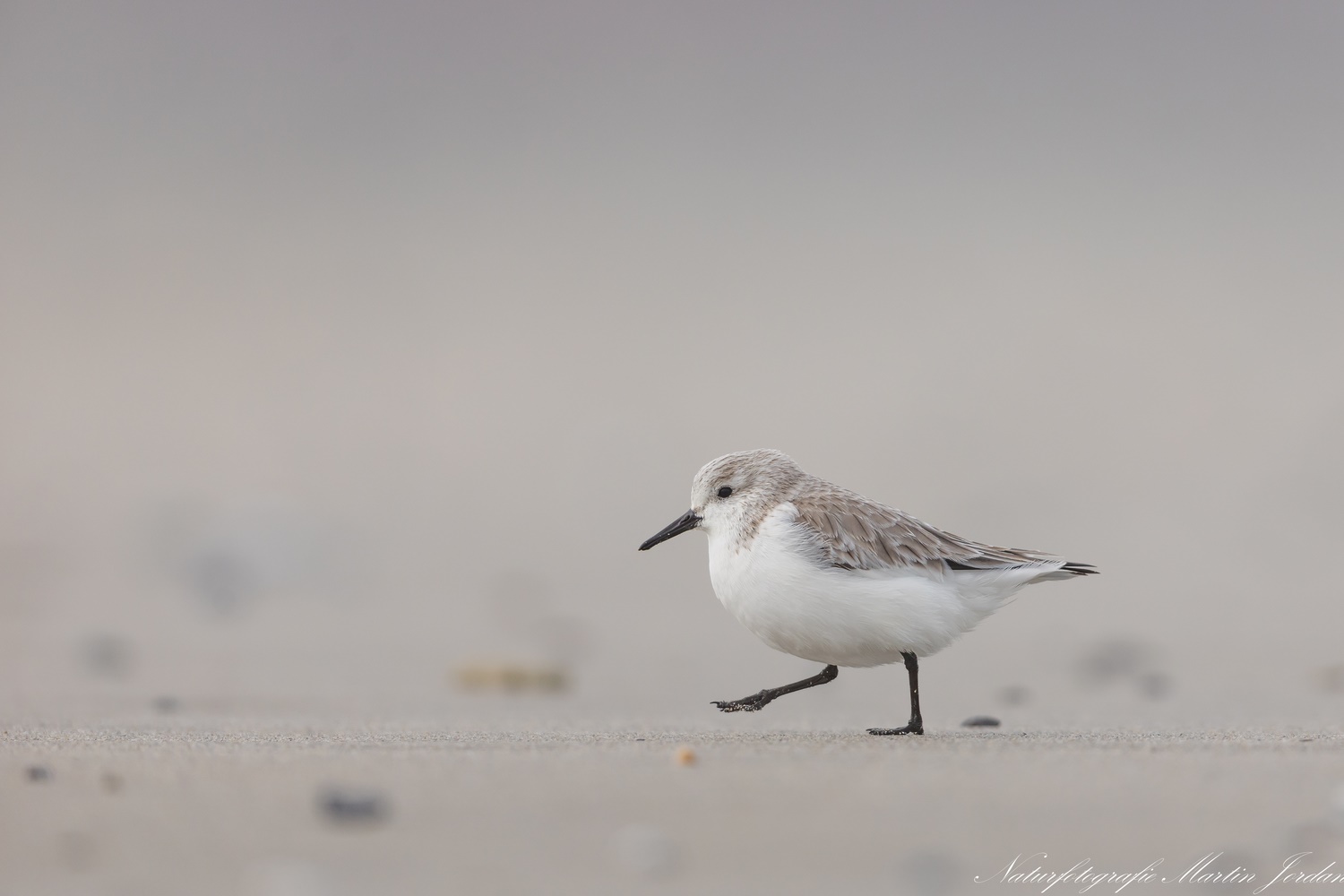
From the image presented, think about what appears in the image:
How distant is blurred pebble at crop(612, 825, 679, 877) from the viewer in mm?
3070

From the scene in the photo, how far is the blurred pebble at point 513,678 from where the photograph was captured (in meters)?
7.31

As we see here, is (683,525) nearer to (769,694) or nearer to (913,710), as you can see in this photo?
(769,694)

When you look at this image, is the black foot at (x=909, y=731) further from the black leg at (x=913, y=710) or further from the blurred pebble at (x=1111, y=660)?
the blurred pebble at (x=1111, y=660)

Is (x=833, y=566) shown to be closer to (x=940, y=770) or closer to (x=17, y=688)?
(x=940, y=770)

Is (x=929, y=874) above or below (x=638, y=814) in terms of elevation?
below

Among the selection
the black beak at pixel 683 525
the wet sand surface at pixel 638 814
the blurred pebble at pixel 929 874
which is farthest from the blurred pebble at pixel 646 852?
the black beak at pixel 683 525

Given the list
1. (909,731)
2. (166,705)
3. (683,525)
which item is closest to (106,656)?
(166,705)

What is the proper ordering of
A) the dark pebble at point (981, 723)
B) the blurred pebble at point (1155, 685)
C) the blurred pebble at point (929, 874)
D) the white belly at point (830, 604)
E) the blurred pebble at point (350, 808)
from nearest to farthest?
the blurred pebble at point (929, 874), the blurred pebble at point (350, 808), the white belly at point (830, 604), the dark pebble at point (981, 723), the blurred pebble at point (1155, 685)

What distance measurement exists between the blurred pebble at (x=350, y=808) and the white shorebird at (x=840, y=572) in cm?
184

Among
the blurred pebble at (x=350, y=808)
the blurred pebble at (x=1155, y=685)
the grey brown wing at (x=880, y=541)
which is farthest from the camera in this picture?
the blurred pebble at (x=1155, y=685)

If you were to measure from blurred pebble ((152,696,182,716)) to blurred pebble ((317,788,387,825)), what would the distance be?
108 inches

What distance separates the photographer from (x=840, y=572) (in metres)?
4.92

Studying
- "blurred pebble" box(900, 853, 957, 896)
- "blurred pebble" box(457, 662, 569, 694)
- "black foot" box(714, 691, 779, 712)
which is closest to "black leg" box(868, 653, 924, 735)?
"black foot" box(714, 691, 779, 712)

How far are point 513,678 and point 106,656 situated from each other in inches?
93.5
